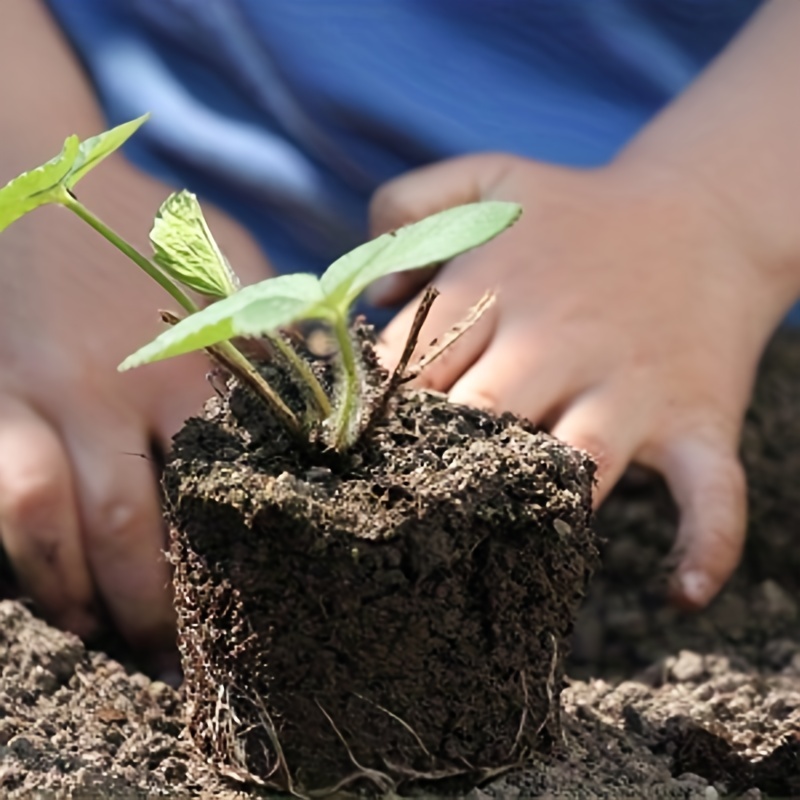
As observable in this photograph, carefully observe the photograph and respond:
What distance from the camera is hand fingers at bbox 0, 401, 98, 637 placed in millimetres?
876

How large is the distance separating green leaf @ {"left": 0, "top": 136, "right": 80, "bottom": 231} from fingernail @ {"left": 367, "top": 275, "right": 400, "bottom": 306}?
636mm

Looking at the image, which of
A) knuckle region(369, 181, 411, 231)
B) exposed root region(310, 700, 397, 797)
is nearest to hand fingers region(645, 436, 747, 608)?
knuckle region(369, 181, 411, 231)

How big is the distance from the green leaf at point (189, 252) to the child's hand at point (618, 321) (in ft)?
1.12

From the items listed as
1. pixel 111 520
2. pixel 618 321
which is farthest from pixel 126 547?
pixel 618 321

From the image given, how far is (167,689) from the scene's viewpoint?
78 cm

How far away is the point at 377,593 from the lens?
58 cm

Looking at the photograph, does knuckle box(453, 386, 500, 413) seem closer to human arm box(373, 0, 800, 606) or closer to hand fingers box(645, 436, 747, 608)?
human arm box(373, 0, 800, 606)

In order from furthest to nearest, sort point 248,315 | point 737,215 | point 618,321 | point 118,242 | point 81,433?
1. point 737,215
2. point 618,321
3. point 81,433
4. point 118,242
5. point 248,315

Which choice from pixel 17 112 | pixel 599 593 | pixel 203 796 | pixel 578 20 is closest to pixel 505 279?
pixel 599 593

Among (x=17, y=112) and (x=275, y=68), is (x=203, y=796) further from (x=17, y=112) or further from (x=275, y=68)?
(x=275, y=68)

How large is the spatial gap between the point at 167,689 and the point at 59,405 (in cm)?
30

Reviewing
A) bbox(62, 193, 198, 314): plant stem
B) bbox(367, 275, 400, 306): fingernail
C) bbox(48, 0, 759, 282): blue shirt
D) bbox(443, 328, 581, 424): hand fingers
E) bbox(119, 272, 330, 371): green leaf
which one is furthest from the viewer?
bbox(48, 0, 759, 282): blue shirt

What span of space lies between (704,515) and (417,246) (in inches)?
24.2

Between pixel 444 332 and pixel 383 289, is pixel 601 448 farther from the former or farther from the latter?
pixel 383 289
